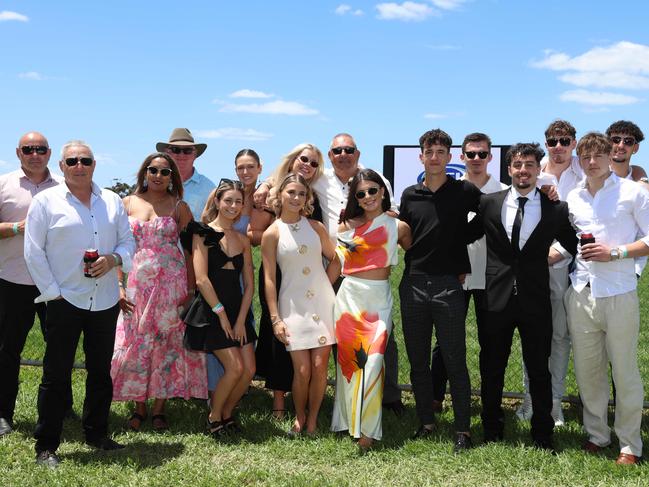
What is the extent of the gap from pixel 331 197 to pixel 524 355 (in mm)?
2331

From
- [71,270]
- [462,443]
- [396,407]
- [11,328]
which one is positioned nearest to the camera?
[71,270]

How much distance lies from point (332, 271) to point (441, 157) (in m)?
1.40

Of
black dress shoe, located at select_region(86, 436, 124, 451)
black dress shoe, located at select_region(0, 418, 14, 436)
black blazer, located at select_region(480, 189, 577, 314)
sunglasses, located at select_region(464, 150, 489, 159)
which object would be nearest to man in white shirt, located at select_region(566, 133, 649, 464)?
black blazer, located at select_region(480, 189, 577, 314)

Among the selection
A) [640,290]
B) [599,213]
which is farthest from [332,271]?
[640,290]

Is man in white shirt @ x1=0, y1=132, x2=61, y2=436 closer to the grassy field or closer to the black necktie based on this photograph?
the grassy field

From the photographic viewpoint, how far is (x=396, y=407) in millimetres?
6793

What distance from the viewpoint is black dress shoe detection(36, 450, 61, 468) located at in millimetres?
5355

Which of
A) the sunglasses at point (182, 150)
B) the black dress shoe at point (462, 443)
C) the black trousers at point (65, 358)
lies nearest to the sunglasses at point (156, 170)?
the black trousers at point (65, 358)

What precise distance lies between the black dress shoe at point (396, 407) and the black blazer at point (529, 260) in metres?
1.76

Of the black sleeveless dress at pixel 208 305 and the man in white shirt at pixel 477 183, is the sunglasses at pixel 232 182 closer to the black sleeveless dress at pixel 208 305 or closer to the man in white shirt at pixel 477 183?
the black sleeveless dress at pixel 208 305

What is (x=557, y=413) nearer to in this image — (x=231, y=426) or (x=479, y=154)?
(x=479, y=154)

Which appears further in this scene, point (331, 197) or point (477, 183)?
point (331, 197)

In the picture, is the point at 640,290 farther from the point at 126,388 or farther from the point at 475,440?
the point at 126,388

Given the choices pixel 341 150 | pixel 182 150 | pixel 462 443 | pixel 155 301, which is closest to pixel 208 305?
pixel 155 301
